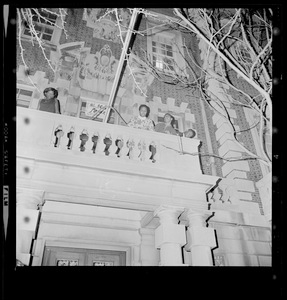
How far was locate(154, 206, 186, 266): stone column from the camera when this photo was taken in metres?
4.20

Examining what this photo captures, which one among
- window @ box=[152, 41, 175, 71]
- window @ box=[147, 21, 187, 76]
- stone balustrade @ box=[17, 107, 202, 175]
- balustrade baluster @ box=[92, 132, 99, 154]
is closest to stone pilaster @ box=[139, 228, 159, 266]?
stone balustrade @ box=[17, 107, 202, 175]

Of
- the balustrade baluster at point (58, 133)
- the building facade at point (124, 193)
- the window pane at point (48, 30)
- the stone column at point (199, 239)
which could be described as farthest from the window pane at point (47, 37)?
the stone column at point (199, 239)

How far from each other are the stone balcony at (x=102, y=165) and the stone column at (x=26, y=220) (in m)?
0.23

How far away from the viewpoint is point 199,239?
14.8 feet

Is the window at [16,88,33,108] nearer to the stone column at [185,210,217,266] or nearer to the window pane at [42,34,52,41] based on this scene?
the window pane at [42,34,52,41]

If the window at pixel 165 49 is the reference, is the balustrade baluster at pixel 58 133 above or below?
below

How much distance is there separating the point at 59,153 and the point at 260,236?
16.4 feet

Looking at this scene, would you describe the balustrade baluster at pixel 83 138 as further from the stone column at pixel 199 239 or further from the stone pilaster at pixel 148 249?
the stone column at pixel 199 239

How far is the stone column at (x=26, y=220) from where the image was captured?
141 inches

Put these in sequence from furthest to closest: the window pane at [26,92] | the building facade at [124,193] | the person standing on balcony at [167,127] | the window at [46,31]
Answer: the window at [46,31] → the window pane at [26,92] → the person standing on balcony at [167,127] → the building facade at [124,193]

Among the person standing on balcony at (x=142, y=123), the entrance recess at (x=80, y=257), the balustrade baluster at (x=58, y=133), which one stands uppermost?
the person standing on balcony at (x=142, y=123)

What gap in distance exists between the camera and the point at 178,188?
16.1 feet

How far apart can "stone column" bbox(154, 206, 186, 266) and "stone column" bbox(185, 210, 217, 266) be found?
0.94ft
